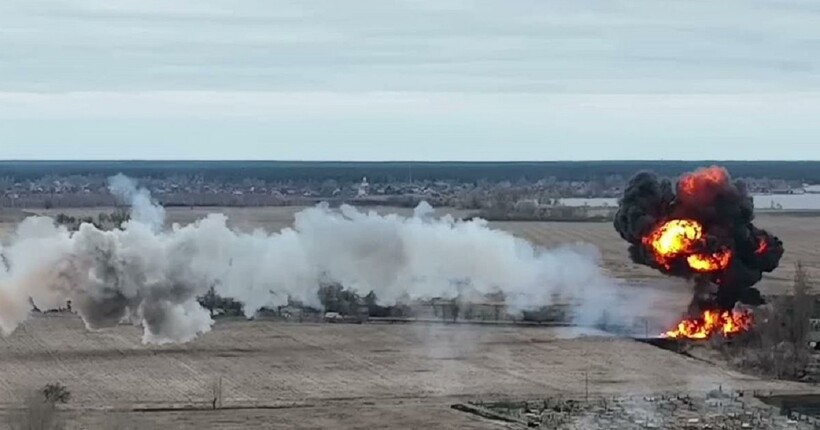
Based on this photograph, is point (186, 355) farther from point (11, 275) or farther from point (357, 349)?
point (11, 275)

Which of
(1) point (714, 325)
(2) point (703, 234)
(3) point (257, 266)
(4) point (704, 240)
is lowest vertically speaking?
(1) point (714, 325)

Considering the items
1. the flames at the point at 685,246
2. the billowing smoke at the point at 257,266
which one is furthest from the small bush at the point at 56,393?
the flames at the point at 685,246

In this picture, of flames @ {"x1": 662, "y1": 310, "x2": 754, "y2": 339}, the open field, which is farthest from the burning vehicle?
the open field

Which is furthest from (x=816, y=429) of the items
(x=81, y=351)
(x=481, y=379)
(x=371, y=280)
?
(x=81, y=351)

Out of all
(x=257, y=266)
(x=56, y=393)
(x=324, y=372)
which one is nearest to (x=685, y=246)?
(x=324, y=372)

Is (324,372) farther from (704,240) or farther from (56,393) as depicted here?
(704,240)

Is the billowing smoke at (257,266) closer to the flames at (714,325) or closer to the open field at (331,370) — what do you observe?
the open field at (331,370)
